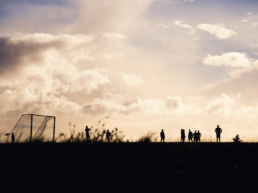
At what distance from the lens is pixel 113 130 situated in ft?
35.3
